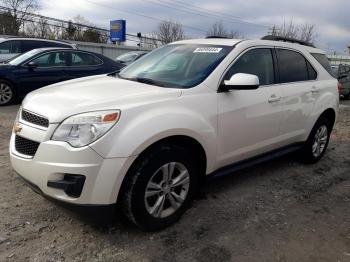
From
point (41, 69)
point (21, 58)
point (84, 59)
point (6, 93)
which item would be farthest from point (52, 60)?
point (6, 93)

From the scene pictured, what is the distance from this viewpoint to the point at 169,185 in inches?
136

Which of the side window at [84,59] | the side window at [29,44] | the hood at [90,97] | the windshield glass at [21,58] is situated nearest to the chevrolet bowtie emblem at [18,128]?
the hood at [90,97]

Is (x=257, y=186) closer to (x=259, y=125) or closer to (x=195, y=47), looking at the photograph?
(x=259, y=125)

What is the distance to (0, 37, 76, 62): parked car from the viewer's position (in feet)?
39.3

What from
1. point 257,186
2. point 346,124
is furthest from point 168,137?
point 346,124

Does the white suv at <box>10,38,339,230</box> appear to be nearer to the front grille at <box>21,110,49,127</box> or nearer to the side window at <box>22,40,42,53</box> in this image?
the front grille at <box>21,110,49,127</box>

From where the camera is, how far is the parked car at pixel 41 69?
9.36 metres

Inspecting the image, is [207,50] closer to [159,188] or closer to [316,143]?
[159,188]

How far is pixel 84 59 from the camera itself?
34.2 feet

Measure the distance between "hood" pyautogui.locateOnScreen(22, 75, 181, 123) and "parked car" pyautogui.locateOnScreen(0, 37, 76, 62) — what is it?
895 cm

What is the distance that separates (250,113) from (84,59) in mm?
7328

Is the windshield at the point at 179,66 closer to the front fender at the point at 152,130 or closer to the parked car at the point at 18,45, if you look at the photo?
the front fender at the point at 152,130

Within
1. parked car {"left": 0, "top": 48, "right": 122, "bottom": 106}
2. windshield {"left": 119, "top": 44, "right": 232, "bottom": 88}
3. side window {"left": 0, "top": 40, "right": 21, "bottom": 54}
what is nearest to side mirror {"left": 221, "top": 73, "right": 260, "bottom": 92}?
windshield {"left": 119, "top": 44, "right": 232, "bottom": 88}

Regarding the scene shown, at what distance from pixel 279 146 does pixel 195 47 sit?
5.25 feet
